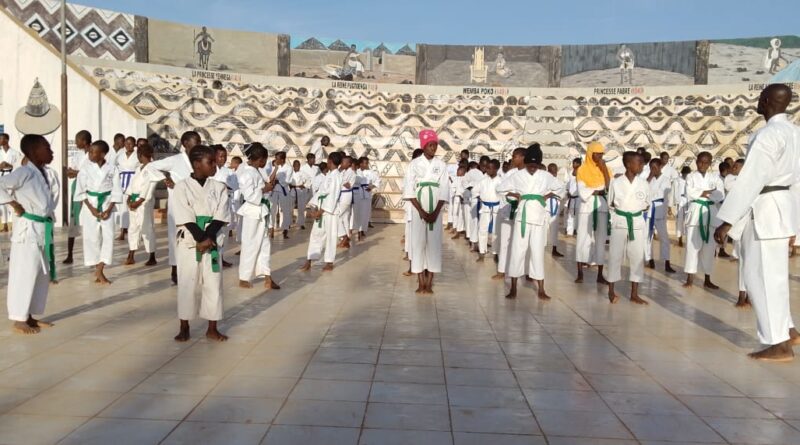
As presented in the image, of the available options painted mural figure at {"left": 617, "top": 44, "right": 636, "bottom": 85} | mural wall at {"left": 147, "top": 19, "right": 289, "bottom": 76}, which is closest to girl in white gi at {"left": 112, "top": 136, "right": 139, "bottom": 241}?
mural wall at {"left": 147, "top": 19, "right": 289, "bottom": 76}

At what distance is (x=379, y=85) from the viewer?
29719mm

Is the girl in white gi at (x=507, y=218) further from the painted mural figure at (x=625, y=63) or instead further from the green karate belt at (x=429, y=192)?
the painted mural figure at (x=625, y=63)

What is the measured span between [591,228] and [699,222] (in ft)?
4.81

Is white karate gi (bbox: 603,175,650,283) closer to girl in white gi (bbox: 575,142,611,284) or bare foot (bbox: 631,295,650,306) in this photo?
bare foot (bbox: 631,295,650,306)

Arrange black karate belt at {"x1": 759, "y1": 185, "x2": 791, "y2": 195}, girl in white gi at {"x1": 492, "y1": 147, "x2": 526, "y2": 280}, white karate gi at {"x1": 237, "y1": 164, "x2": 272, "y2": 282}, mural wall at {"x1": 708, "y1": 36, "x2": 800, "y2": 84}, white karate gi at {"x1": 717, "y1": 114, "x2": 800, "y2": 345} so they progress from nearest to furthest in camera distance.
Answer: white karate gi at {"x1": 717, "y1": 114, "x2": 800, "y2": 345} < black karate belt at {"x1": 759, "y1": 185, "x2": 791, "y2": 195} < white karate gi at {"x1": 237, "y1": 164, "x2": 272, "y2": 282} < girl in white gi at {"x1": 492, "y1": 147, "x2": 526, "y2": 280} < mural wall at {"x1": 708, "y1": 36, "x2": 800, "y2": 84}

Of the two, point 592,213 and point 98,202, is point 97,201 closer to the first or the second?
point 98,202

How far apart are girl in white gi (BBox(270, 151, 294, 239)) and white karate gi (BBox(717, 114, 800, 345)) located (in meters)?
10.4

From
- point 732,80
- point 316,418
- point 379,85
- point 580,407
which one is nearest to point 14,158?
point 316,418

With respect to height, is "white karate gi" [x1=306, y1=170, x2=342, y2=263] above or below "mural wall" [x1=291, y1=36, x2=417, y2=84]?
below

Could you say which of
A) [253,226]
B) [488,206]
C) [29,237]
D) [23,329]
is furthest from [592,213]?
[23,329]

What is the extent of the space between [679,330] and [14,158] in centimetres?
1230

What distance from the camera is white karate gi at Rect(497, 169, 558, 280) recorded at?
24.6 ft

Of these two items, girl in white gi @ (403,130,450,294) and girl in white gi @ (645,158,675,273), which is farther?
girl in white gi @ (645,158,675,273)

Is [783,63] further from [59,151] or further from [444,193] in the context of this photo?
[59,151]
